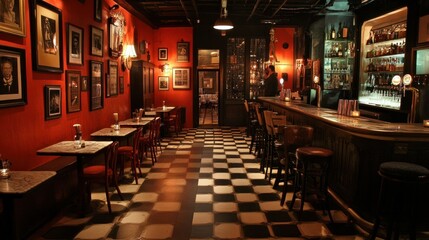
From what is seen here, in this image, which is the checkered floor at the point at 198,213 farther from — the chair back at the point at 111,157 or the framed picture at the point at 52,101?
the framed picture at the point at 52,101

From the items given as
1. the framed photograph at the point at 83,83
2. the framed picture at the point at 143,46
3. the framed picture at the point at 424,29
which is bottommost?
the framed photograph at the point at 83,83

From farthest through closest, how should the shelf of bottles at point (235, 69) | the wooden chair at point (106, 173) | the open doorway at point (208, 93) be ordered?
the open doorway at point (208, 93) < the shelf of bottles at point (235, 69) < the wooden chair at point (106, 173)

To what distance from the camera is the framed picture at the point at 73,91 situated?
573 centimetres

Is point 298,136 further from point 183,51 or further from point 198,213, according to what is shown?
point 183,51

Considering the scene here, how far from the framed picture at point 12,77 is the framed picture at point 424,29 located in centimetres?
531

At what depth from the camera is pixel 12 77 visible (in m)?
4.21

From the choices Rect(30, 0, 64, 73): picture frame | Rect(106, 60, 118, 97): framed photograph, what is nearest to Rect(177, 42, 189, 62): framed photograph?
Rect(106, 60, 118, 97): framed photograph

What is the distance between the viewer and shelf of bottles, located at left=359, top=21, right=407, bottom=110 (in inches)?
255

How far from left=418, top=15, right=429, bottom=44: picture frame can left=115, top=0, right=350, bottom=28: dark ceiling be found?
3.06 metres

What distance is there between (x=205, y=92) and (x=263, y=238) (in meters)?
13.6

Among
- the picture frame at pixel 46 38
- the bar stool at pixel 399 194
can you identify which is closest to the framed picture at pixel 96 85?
the picture frame at pixel 46 38

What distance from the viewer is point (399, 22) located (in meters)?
6.61

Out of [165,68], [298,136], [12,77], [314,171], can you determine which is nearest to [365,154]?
[314,171]

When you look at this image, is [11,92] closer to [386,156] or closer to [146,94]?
[386,156]
